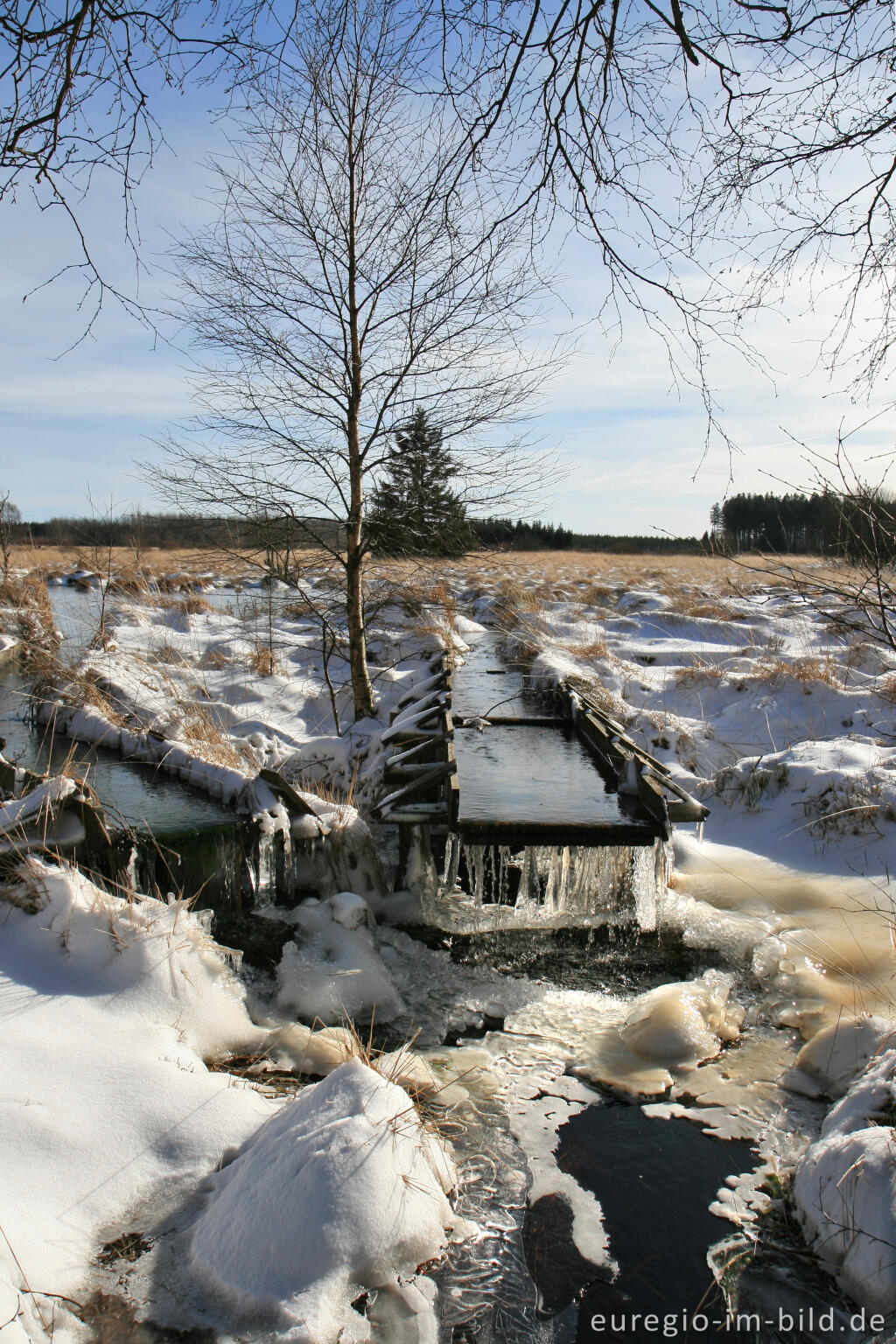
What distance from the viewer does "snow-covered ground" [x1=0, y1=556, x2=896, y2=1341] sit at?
95.7 inches

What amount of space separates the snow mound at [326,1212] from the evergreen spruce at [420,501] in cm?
607

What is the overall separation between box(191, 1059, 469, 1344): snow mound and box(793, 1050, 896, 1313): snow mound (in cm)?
121

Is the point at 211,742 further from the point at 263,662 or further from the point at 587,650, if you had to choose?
the point at 587,650

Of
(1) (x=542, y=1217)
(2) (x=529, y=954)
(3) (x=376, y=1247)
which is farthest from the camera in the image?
(2) (x=529, y=954)

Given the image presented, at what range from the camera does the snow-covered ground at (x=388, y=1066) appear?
2432 millimetres

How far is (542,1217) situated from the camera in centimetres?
294

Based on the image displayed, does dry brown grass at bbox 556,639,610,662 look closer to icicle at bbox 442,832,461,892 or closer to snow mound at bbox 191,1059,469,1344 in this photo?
icicle at bbox 442,832,461,892

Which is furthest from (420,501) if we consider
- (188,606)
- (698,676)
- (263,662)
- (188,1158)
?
(188,606)

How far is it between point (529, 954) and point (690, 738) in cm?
481

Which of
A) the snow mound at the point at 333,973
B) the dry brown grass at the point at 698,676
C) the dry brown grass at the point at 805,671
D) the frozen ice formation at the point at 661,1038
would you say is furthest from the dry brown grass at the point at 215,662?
the frozen ice formation at the point at 661,1038

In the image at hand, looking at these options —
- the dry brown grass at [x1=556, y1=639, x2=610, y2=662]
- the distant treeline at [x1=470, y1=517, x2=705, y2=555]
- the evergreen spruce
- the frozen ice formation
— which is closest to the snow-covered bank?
the frozen ice formation

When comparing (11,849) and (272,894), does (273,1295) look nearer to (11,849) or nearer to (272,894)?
(11,849)

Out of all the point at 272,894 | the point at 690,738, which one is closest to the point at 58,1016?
the point at 272,894

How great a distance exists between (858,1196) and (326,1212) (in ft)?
5.55
